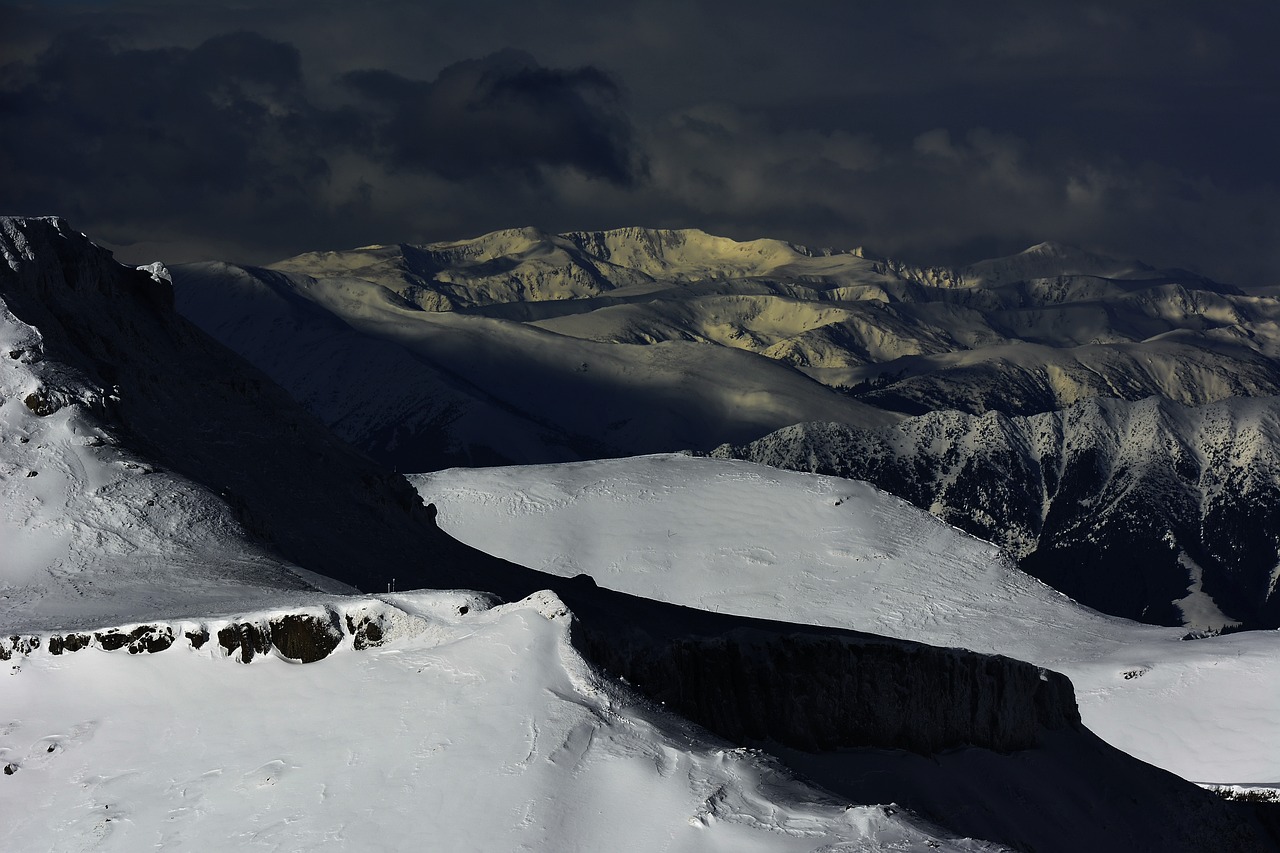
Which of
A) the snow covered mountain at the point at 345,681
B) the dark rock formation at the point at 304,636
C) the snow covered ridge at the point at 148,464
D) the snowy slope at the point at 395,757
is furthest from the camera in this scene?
the snow covered ridge at the point at 148,464

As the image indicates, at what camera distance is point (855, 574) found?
132m

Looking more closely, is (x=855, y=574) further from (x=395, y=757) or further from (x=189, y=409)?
(x=395, y=757)

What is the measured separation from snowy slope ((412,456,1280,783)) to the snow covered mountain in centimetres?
3442

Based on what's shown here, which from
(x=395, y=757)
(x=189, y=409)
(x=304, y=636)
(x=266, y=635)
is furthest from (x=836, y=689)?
(x=189, y=409)

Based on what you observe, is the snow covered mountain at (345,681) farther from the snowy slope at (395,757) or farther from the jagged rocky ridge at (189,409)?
the jagged rocky ridge at (189,409)

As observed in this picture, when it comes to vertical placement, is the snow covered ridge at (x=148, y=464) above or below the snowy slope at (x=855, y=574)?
above

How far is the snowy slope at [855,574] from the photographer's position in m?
111

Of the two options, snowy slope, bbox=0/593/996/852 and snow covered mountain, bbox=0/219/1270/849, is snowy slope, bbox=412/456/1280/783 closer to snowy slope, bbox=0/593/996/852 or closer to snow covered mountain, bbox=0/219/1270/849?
snow covered mountain, bbox=0/219/1270/849

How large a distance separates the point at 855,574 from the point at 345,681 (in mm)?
92396

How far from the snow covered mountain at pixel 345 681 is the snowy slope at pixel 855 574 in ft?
113

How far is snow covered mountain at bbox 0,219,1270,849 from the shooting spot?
1553 inches

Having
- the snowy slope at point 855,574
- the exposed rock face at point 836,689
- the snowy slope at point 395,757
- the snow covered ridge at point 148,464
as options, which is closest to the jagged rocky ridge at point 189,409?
the snow covered ridge at point 148,464

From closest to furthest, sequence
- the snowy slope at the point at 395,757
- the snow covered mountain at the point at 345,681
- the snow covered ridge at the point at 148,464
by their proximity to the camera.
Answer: the snowy slope at the point at 395,757 < the snow covered mountain at the point at 345,681 < the snow covered ridge at the point at 148,464

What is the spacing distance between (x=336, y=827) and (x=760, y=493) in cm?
11171
